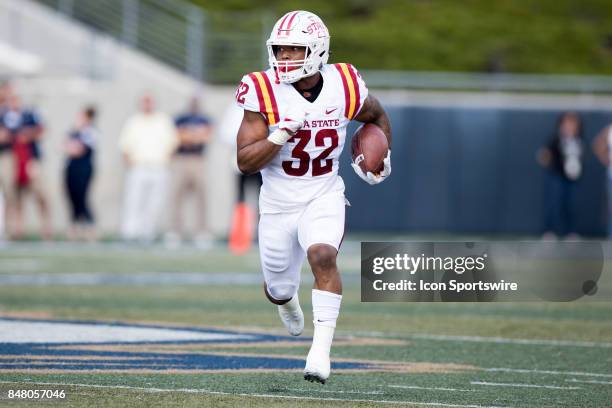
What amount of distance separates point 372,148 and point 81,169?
10.1 metres

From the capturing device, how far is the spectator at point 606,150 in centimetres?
1598

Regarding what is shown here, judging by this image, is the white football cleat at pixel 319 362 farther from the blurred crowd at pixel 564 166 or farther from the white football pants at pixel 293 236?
the blurred crowd at pixel 564 166

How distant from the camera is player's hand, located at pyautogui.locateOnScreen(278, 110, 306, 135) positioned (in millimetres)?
5781

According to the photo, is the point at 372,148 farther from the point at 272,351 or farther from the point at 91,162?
the point at 91,162

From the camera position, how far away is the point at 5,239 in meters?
15.8

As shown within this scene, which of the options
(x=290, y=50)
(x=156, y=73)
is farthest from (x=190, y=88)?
(x=290, y=50)

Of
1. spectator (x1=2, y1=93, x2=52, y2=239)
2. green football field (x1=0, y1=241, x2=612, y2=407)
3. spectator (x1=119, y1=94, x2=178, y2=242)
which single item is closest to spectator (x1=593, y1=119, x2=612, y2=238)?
spectator (x1=119, y1=94, x2=178, y2=242)

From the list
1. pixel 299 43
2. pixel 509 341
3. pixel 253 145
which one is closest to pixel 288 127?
pixel 253 145

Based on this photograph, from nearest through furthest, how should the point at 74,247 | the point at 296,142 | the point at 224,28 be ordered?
1. the point at 296,142
2. the point at 74,247
3. the point at 224,28

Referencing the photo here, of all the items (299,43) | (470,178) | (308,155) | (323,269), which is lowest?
(323,269)

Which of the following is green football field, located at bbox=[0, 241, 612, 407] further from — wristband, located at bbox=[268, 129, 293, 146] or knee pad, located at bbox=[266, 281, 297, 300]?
wristband, located at bbox=[268, 129, 293, 146]

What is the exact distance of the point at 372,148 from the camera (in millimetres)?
6227

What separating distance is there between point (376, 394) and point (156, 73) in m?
13.7

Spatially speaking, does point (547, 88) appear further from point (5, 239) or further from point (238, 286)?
point (238, 286)
